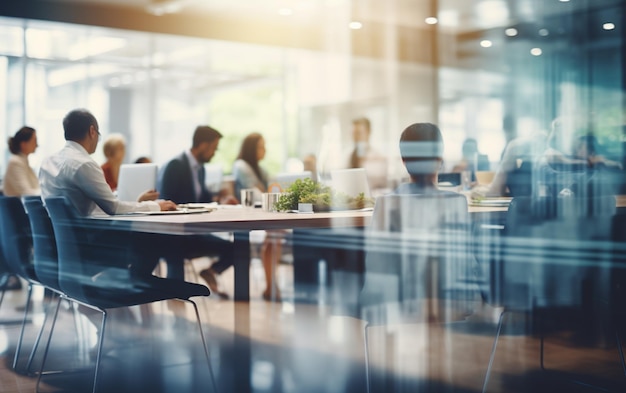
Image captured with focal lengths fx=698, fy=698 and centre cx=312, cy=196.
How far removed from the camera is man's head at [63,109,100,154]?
2.86m

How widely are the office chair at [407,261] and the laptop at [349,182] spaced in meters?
0.61

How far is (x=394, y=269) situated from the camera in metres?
2.48

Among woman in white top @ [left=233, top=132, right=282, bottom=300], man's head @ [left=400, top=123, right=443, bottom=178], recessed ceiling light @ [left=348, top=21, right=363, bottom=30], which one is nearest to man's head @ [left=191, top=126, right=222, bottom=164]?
woman in white top @ [left=233, top=132, right=282, bottom=300]

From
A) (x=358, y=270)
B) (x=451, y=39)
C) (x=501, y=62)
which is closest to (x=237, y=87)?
(x=451, y=39)

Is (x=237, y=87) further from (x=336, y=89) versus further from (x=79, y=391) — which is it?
(x=79, y=391)

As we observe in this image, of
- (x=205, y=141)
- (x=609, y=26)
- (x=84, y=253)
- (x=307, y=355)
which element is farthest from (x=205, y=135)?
(x=609, y=26)

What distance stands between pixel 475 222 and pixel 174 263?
63.9 inches

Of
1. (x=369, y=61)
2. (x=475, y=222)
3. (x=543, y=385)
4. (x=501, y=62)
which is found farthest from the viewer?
(x=369, y=61)

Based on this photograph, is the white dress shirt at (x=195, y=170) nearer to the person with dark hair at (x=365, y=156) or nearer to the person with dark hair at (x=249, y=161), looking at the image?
the person with dark hair at (x=249, y=161)

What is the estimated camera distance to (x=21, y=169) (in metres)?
4.29

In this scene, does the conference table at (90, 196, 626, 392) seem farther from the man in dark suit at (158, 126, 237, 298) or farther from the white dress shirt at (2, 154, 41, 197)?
the white dress shirt at (2, 154, 41, 197)

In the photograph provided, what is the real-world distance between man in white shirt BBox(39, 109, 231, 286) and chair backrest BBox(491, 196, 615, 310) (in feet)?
4.50

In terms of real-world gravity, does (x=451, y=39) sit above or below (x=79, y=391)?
above

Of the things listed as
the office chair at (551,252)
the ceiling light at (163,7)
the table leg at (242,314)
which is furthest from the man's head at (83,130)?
the ceiling light at (163,7)
